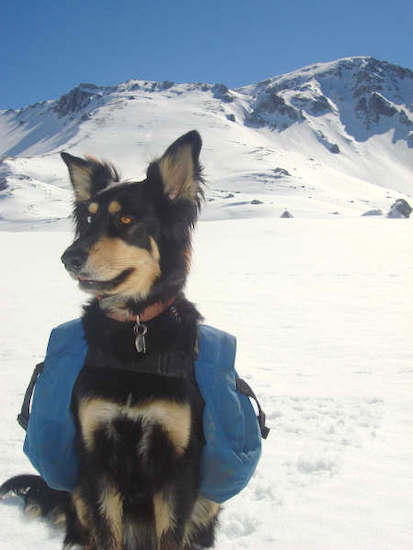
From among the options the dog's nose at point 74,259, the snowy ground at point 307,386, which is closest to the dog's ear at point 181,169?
the dog's nose at point 74,259

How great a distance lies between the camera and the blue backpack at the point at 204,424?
9.41 ft

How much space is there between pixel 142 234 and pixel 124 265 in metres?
0.29

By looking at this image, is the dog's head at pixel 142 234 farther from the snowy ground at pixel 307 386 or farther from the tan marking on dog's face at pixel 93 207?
the snowy ground at pixel 307 386

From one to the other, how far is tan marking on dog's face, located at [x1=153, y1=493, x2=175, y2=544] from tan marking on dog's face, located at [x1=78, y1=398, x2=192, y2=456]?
29 centimetres

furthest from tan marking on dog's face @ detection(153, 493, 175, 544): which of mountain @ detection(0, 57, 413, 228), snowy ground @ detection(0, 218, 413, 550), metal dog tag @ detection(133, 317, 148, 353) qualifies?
mountain @ detection(0, 57, 413, 228)

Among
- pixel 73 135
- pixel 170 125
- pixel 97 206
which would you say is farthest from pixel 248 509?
pixel 73 135

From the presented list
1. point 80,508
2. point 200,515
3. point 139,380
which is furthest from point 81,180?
point 200,515

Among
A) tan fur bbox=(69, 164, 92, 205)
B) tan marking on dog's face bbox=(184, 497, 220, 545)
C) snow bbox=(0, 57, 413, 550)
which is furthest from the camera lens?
tan fur bbox=(69, 164, 92, 205)

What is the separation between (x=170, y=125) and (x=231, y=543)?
572 feet

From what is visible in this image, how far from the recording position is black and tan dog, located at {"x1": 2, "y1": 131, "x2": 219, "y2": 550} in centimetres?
274

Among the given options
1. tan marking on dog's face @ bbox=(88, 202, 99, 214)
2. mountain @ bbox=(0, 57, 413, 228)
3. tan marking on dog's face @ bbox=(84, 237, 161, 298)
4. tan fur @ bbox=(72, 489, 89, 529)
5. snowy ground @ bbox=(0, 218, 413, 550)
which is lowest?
snowy ground @ bbox=(0, 218, 413, 550)

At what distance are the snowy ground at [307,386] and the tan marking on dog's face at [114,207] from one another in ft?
7.67

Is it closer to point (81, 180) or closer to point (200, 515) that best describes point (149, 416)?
point (200, 515)

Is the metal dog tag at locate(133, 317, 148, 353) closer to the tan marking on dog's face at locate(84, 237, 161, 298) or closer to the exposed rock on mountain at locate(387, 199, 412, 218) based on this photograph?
the tan marking on dog's face at locate(84, 237, 161, 298)
